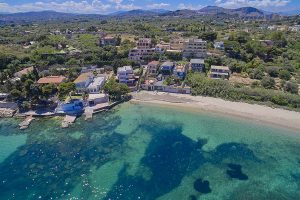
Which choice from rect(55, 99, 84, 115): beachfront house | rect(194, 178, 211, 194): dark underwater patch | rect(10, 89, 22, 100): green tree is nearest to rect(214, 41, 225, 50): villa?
rect(55, 99, 84, 115): beachfront house

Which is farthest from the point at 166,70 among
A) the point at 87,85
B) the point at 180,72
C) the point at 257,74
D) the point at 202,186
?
the point at 202,186

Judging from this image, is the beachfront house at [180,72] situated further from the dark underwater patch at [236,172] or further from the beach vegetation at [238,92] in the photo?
the dark underwater patch at [236,172]

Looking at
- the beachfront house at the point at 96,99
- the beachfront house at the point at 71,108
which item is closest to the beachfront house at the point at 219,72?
the beachfront house at the point at 96,99

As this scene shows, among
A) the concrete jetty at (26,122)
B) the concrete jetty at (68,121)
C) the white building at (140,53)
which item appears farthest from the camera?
the white building at (140,53)

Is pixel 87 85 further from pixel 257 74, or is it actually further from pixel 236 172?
pixel 257 74

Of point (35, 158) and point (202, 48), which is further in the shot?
point (202, 48)

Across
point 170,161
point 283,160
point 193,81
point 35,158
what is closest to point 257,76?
point 193,81

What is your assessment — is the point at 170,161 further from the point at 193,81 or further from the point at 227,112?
the point at 193,81
